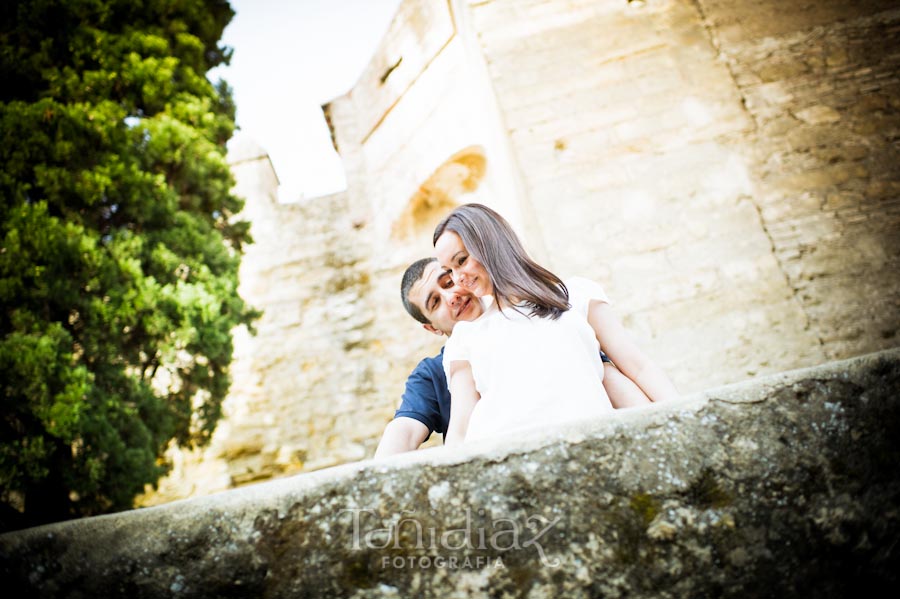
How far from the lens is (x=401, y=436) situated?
171cm

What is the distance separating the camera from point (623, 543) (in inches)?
29.0

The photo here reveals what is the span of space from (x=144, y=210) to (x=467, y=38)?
3113 millimetres

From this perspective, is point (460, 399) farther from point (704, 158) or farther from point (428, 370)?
point (704, 158)

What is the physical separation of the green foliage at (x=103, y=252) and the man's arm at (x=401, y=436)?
2.41 m

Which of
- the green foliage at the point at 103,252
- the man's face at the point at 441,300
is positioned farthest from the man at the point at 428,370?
the green foliage at the point at 103,252

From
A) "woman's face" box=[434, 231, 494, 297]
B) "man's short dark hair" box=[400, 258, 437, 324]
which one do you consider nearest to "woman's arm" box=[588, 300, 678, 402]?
"woman's face" box=[434, 231, 494, 297]

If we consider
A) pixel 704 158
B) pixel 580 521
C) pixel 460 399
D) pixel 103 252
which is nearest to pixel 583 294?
pixel 460 399

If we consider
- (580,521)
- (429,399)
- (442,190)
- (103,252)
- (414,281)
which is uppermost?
(103,252)

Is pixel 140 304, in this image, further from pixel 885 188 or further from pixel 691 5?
pixel 885 188

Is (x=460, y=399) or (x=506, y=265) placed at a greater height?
(x=506, y=265)

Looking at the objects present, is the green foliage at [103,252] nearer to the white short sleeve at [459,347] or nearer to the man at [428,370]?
the man at [428,370]

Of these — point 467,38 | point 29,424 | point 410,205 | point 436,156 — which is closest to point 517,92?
point 467,38

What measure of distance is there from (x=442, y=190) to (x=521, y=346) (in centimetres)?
408

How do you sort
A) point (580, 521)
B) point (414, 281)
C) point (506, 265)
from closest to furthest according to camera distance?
point (580, 521), point (506, 265), point (414, 281)
